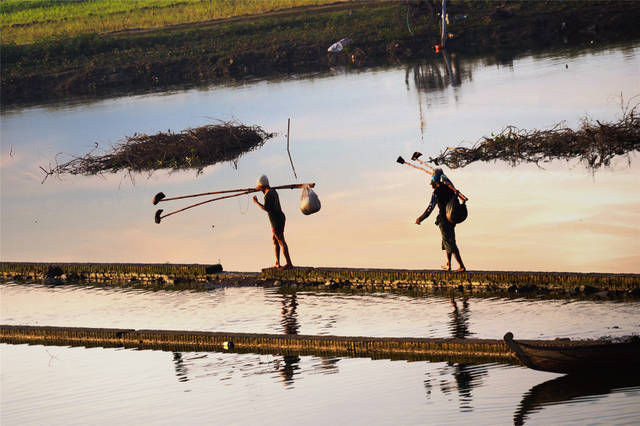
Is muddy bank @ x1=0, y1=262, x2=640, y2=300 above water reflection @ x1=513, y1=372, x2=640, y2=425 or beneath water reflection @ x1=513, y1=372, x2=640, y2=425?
above

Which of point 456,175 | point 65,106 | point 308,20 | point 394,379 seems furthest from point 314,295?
point 308,20

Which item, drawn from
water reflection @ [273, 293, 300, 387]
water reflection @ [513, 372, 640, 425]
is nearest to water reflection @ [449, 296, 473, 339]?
water reflection @ [273, 293, 300, 387]

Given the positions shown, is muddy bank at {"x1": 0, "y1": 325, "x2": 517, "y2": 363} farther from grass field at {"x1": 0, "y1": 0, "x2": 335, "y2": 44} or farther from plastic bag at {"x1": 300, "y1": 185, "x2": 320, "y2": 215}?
grass field at {"x1": 0, "y1": 0, "x2": 335, "y2": 44}

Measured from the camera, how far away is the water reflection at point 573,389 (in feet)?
34.6

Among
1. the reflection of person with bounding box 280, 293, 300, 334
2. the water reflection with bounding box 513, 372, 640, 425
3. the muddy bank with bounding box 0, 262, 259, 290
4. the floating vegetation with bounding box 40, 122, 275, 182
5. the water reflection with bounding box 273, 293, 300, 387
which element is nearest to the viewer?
the water reflection with bounding box 513, 372, 640, 425

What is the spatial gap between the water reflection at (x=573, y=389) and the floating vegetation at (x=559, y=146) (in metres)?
12.4

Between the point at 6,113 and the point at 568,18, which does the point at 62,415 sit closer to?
the point at 6,113

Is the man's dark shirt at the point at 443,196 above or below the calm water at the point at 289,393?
above

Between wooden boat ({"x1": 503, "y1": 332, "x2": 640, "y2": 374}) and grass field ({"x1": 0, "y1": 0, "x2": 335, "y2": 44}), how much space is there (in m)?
51.7

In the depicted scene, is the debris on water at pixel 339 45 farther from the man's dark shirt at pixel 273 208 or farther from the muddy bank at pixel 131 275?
the man's dark shirt at pixel 273 208

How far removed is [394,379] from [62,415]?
3.36 m

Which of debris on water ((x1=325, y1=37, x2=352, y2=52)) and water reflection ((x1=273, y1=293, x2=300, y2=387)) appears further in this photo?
debris on water ((x1=325, y1=37, x2=352, y2=52))

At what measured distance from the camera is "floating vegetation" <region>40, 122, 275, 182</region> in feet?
99.9

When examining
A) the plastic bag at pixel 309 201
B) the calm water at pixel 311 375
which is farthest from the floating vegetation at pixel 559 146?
the calm water at pixel 311 375
